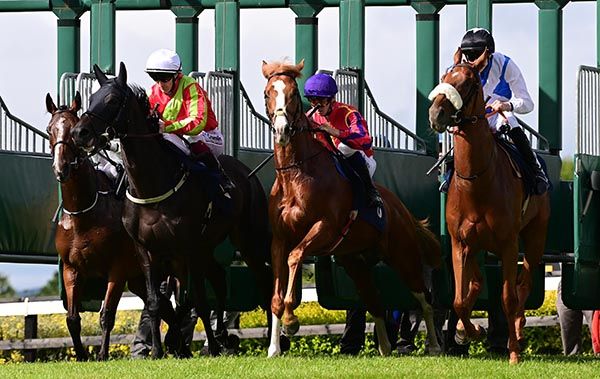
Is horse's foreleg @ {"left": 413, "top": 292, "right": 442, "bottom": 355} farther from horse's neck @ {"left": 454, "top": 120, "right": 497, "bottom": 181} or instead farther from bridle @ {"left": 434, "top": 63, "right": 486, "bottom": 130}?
bridle @ {"left": 434, "top": 63, "right": 486, "bottom": 130}

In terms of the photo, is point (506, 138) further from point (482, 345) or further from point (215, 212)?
point (482, 345)

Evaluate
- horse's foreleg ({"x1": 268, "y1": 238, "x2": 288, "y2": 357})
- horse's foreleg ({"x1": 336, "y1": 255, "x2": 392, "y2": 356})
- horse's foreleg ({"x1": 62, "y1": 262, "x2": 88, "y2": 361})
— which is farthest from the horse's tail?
horse's foreleg ({"x1": 62, "y1": 262, "x2": 88, "y2": 361})

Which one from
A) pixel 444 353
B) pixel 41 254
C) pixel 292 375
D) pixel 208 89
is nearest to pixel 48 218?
pixel 41 254

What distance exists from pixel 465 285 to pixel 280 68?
1842 mm

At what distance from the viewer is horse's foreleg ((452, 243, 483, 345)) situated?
10.9 meters

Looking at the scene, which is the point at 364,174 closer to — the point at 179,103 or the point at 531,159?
the point at 531,159

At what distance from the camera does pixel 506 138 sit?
11.6 m

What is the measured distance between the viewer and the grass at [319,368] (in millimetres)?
9781

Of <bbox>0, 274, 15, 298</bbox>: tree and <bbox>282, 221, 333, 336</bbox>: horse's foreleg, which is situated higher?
<bbox>282, 221, 333, 336</bbox>: horse's foreleg

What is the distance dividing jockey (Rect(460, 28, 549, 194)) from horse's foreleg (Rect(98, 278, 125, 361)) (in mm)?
2920

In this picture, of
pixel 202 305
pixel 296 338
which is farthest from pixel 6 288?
pixel 202 305

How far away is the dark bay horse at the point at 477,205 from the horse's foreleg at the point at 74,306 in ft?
8.97

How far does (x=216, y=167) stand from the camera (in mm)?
12047

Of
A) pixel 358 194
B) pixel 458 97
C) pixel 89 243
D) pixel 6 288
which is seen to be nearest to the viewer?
pixel 458 97
